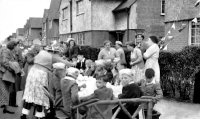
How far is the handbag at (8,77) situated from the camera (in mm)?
9258

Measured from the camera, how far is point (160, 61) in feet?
36.2

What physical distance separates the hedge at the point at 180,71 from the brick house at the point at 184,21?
6640mm

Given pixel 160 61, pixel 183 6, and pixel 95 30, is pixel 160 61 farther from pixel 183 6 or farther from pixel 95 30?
pixel 95 30

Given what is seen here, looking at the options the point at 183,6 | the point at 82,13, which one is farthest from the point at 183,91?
the point at 82,13

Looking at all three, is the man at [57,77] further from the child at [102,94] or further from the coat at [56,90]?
the child at [102,94]

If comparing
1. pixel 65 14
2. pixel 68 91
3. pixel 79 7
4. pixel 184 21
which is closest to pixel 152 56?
pixel 68 91

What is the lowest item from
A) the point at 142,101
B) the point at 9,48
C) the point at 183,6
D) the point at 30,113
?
the point at 30,113

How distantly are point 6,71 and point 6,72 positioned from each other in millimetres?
28

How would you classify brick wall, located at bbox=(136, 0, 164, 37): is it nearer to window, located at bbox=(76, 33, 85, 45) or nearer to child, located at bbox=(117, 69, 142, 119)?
window, located at bbox=(76, 33, 85, 45)

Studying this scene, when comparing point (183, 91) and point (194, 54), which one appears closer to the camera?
point (194, 54)

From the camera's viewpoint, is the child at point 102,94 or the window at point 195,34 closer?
the child at point 102,94

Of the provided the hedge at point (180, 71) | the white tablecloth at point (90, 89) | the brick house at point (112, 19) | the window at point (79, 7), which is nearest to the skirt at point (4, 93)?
the white tablecloth at point (90, 89)

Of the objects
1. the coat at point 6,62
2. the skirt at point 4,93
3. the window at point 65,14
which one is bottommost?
the skirt at point 4,93

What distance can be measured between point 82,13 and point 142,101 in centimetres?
2658
